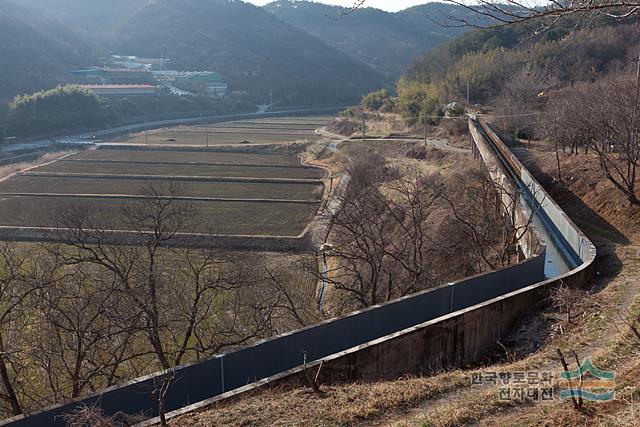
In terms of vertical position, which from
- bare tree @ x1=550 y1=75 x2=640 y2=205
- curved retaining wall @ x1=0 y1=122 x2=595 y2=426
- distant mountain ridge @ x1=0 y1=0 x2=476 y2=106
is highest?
distant mountain ridge @ x1=0 y1=0 x2=476 y2=106

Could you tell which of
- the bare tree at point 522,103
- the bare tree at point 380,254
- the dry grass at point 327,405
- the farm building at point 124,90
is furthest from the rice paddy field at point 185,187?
the farm building at point 124,90

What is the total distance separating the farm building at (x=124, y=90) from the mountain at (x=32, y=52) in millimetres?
6216

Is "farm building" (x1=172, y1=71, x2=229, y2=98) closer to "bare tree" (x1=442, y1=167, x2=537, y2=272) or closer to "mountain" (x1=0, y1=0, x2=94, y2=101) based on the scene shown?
"mountain" (x1=0, y1=0, x2=94, y2=101)

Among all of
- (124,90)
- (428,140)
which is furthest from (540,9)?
(124,90)

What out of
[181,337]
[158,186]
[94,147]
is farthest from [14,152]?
[181,337]

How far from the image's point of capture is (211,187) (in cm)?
4050

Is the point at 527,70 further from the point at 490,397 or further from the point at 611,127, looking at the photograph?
the point at 490,397

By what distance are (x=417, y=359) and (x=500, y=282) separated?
11.2ft

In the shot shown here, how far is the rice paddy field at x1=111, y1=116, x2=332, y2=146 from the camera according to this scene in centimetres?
6288

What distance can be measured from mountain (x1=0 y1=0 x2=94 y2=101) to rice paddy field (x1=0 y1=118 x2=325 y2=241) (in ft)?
112

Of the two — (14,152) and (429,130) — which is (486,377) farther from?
(14,152)

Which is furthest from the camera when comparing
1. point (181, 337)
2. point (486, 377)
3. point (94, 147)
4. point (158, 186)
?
point (94, 147)

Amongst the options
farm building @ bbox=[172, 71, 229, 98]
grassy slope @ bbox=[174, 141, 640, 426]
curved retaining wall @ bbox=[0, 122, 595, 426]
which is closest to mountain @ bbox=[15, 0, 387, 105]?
farm building @ bbox=[172, 71, 229, 98]

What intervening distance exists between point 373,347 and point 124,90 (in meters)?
92.3
